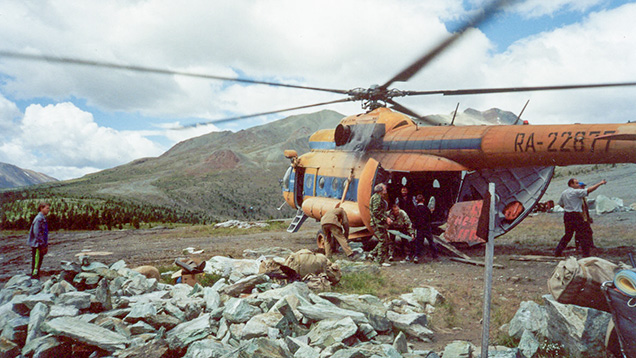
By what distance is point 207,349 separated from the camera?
14.4 feet

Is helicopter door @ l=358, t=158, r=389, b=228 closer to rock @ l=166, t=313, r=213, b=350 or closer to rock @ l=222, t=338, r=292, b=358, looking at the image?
rock @ l=166, t=313, r=213, b=350

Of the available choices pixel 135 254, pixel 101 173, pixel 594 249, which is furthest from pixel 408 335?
pixel 101 173

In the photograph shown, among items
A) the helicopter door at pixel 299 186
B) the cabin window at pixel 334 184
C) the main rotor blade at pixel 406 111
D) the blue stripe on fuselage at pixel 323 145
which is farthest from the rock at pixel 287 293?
the helicopter door at pixel 299 186

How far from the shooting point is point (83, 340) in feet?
15.3

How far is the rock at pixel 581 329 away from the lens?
418 centimetres

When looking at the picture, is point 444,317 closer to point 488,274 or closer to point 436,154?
point 488,274

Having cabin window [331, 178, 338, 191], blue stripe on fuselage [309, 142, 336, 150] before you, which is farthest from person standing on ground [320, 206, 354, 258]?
blue stripe on fuselage [309, 142, 336, 150]

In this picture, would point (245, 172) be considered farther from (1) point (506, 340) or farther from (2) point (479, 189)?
(1) point (506, 340)

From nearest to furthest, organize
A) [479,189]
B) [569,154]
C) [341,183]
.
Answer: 1. [569,154]
2. [479,189]
3. [341,183]

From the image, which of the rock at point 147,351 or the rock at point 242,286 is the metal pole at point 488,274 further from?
the rock at point 242,286

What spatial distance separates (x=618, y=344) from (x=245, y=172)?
5832 cm

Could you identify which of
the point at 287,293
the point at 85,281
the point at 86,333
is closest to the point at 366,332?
the point at 287,293

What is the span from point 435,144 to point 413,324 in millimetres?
6005

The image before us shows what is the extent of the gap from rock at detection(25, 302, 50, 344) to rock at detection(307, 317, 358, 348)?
3.35 meters
